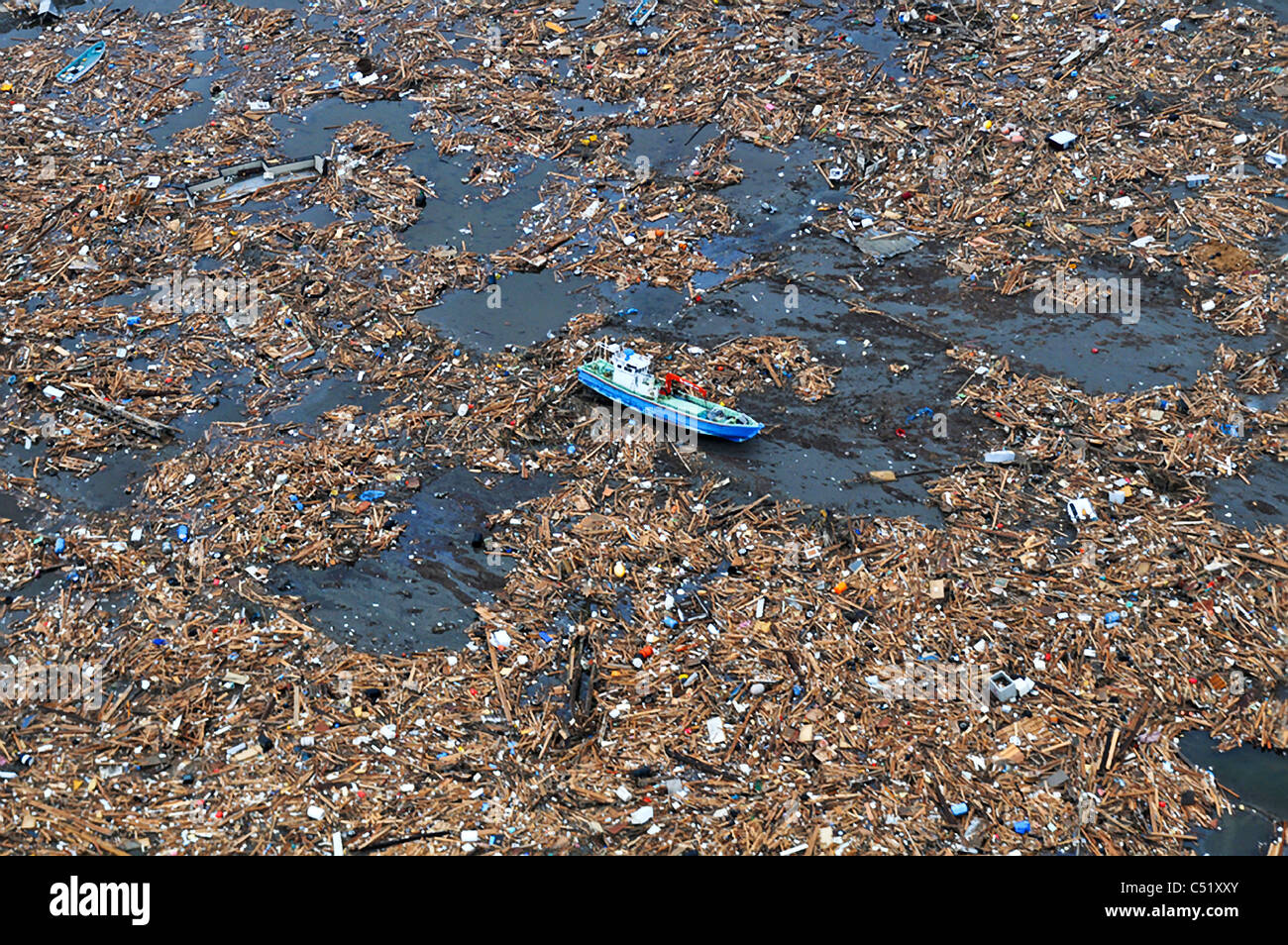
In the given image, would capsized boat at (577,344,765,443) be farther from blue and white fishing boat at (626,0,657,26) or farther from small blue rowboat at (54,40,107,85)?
small blue rowboat at (54,40,107,85)

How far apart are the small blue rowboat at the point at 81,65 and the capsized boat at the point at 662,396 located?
13305 mm

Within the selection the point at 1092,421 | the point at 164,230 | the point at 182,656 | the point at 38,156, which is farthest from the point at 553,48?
the point at 182,656

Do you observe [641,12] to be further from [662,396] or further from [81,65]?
[81,65]

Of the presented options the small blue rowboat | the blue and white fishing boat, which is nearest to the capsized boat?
the blue and white fishing boat

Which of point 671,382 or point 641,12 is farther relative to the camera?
point 641,12

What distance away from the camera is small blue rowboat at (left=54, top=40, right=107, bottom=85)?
19.7 m

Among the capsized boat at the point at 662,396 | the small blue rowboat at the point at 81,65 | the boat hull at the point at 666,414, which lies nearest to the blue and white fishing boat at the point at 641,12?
the capsized boat at the point at 662,396

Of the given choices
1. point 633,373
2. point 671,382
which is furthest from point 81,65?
point 671,382

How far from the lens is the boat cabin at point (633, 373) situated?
44.2 ft

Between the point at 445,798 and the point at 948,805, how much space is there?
16.6ft

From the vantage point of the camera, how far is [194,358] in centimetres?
1477

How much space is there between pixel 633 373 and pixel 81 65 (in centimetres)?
1435

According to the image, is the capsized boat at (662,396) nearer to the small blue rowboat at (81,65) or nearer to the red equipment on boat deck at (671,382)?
the red equipment on boat deck at (671,382)

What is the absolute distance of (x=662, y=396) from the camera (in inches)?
528
